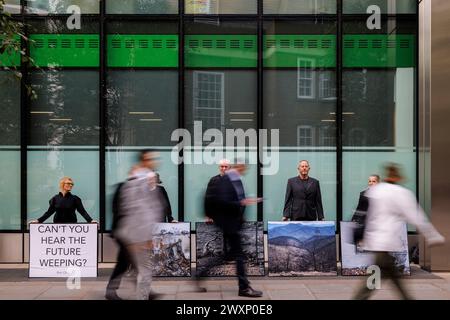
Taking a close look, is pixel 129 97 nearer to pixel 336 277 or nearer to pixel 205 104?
pixel 205 104

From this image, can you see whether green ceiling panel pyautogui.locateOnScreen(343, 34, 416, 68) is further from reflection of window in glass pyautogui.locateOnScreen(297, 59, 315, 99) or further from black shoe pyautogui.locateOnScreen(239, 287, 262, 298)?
black shoe pyautogui.locateOnScreen(239, 287, 262, 298)

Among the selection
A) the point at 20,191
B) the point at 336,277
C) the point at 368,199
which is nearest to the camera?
the point at 368,199

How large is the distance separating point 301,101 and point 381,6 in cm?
243

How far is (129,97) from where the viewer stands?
1241 cm

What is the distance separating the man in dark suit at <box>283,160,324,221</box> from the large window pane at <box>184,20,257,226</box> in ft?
5.12

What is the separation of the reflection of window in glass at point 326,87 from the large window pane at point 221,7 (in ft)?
6.12

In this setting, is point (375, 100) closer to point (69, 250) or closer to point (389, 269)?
point (389, 269)

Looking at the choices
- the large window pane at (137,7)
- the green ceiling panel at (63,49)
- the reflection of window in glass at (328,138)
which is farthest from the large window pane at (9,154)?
the reflection of window in glass at (328,138)

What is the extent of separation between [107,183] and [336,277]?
4802 mm

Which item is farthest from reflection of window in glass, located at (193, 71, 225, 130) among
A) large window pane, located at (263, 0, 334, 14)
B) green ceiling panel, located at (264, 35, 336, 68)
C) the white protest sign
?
the white protest sign

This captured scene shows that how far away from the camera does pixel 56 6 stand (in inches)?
484

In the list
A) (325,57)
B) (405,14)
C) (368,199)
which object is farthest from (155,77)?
(368,199)

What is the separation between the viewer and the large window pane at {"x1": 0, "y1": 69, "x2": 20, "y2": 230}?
12281 mm

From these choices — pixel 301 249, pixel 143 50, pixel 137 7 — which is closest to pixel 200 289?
pixel 301 249
